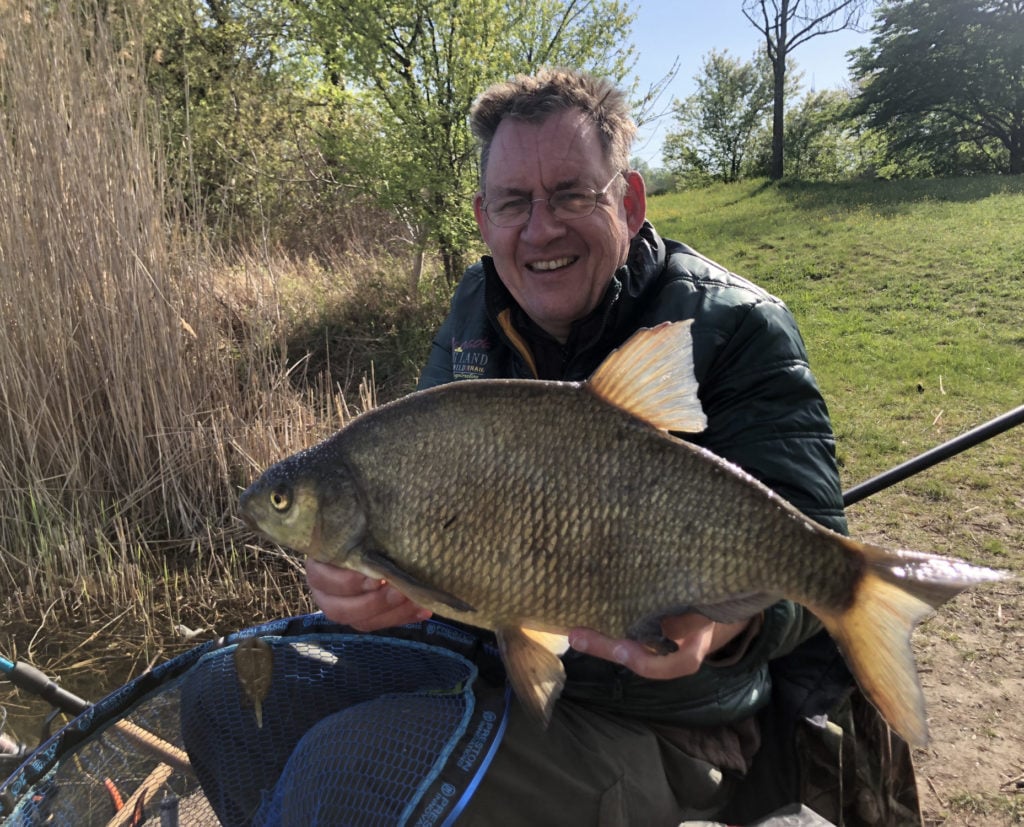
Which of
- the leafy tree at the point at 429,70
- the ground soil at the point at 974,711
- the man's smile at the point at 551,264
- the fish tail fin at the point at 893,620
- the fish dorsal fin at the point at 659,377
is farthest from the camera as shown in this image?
the leafy tree at the point at 429,70

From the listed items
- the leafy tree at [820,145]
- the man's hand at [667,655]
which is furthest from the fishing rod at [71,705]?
the leafy tree at [820,145]

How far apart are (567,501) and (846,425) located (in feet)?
14.4

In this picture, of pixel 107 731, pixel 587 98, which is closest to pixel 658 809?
pixel 107 731

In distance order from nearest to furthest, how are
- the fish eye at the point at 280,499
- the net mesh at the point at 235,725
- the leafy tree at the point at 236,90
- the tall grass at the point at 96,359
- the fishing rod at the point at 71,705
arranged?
the fish eye at the point at 280,499
the net mesh at the point at 235,725
the fishing rod at the point at 71,705
the tall grass at the point at 96,359
the leafy tree at the point at 236,90

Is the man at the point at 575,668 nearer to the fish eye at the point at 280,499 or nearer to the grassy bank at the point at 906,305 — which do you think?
the fish eye at the point at 280,499

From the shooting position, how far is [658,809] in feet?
4.27

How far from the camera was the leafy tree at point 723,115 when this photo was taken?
2984 cm

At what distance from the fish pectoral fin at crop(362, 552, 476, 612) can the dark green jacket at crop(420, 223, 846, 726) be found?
406 millimetres

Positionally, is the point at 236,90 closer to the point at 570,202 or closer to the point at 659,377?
the point at 570,202

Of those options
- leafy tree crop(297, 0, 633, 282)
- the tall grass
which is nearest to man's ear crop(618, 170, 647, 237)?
A: the tall grass

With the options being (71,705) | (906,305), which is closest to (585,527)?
(71,705)

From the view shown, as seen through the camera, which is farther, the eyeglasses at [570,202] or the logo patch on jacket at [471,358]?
the logo patch on jacket at [471,358]

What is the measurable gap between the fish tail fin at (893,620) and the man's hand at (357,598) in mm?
743

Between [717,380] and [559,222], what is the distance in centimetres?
54
